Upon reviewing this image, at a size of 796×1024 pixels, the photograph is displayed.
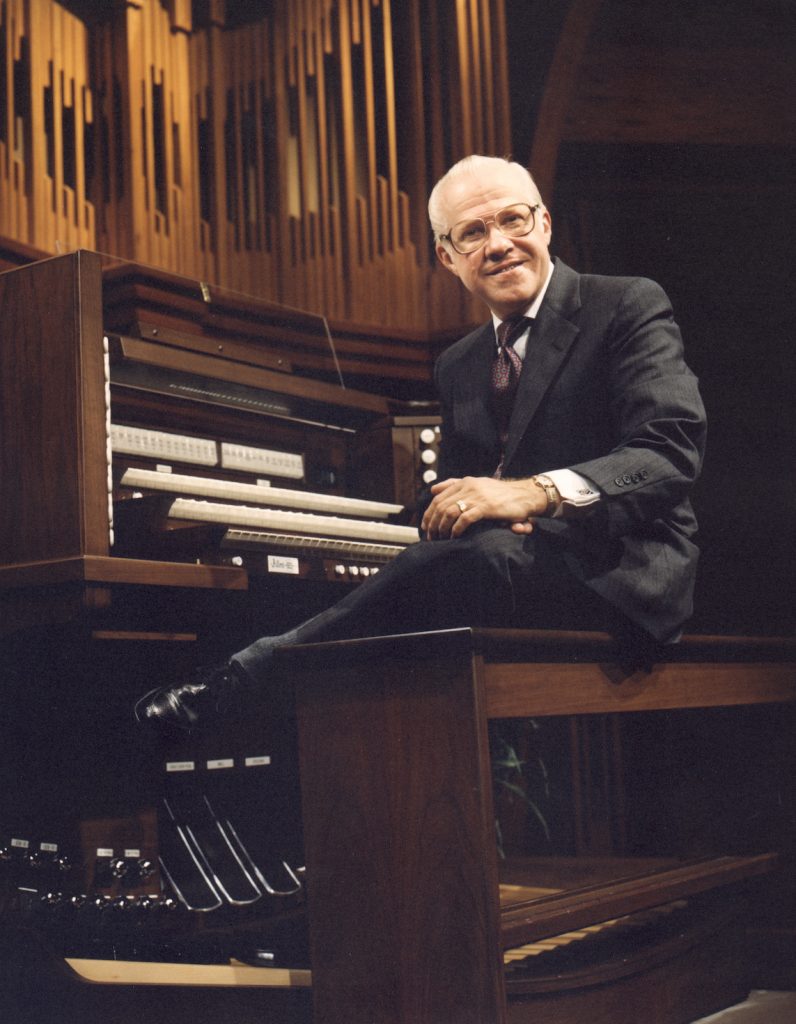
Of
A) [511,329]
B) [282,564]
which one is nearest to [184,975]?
[282,564]

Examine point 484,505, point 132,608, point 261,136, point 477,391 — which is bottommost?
point 132,608

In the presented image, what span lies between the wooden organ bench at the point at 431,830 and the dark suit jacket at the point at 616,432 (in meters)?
0.14

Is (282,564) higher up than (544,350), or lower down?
lower down

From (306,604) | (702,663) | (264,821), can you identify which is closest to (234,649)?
(306,604)

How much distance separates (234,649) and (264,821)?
0.39 metres

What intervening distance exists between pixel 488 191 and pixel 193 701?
1.12m

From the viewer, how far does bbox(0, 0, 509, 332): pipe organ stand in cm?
378

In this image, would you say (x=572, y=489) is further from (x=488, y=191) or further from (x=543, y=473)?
(x=488, y=191)

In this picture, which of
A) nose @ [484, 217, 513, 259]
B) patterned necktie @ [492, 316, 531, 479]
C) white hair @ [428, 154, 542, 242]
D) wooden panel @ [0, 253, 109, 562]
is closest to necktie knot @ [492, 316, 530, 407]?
patterned necktie @ [492, 316, 531, 479]

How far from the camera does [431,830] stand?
1.67 meters

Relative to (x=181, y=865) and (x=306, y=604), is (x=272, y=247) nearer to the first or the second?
(x=306, y=604)

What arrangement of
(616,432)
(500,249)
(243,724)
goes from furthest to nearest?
(243,724)
(500,249)
(616,432)

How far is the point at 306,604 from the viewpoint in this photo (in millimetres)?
2682

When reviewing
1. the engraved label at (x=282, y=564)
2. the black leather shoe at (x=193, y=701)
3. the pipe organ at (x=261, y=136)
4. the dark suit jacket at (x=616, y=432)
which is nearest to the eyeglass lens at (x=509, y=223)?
the dark suit jacket at (x=616, y=432)
